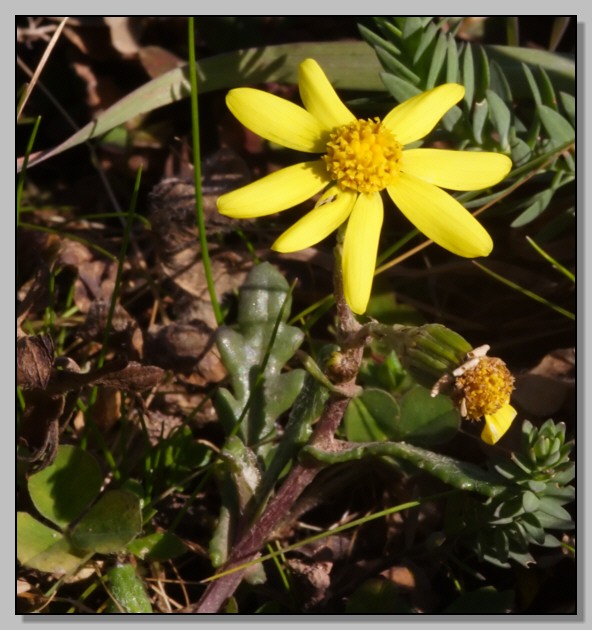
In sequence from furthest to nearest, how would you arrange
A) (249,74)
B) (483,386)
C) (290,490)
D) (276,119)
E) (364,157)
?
(249,74) → (290,490) → (276,119) → (364,157) → (483,386)

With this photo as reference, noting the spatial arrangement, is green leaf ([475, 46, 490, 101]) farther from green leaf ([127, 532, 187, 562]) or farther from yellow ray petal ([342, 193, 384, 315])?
green leaf ([127, 532, 187, 562])

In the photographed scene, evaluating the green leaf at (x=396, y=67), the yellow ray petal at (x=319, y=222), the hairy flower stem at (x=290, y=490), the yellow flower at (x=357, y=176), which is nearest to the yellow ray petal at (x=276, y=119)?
the yellow flower at (x=357, y=176)

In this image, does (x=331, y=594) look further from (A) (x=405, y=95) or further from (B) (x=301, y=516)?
(A) (x=405, y=95)

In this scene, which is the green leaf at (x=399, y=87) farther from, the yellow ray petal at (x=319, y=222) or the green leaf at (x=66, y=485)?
the green leaf at (x=66, y=485)

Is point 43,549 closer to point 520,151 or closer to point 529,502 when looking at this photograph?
point 529,502

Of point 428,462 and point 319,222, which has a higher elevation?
point 319,222

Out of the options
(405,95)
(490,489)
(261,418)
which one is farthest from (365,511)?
(405,95)

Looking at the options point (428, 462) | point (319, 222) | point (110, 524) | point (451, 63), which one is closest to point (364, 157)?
point (319, 222)
